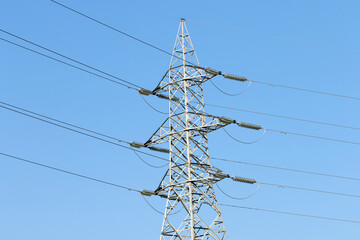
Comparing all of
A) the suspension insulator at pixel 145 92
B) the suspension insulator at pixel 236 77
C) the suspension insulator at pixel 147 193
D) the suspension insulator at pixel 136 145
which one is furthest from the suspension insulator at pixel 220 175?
the suspension insulator at pixel 145 92

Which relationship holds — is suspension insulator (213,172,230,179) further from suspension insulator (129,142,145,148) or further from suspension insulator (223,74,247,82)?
suspension insulator (223,74,247,82)

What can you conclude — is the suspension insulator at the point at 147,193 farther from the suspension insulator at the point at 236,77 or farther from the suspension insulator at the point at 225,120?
the suspension insulator at the point at 236,77

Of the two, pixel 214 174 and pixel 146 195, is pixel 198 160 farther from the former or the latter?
pixel 146 195

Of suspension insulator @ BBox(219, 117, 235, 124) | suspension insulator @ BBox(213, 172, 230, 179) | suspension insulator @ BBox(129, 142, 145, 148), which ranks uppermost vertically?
suspension insulator @ BBox(219, 117, 235, 124)

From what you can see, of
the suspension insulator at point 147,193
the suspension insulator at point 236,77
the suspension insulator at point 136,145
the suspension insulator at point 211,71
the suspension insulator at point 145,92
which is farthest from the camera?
the suspension insulator at point 236,77

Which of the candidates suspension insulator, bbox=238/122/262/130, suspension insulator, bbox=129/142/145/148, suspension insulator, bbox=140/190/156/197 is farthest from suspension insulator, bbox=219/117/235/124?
suspension insulator, bbox=140/190/156/197

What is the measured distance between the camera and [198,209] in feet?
Result: 126

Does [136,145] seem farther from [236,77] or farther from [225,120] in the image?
[236,77]

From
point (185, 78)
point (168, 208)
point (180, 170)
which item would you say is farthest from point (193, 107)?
point (168, 208)

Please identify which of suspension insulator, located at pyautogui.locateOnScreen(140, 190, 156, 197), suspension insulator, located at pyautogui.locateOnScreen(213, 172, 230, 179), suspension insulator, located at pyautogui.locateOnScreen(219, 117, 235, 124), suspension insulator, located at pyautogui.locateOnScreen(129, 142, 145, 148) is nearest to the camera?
suspension insulator, located at pyautogui.locateOnScreen(213, 172, 230, 179)

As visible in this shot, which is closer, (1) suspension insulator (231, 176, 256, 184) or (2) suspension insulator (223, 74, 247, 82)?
(1) suspension insulator (231, 176, 256, 184)

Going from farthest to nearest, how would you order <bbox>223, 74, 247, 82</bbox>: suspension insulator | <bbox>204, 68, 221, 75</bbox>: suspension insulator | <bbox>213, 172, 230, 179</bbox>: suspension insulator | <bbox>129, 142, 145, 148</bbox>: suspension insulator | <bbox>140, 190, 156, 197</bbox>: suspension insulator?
<bbox>223, 74, 247, 82</bbox>: suspension insulator < <bbox>204, 68, 221, 75</bbox>: suspension insulator < <bbox>129, 142, 145, 148</bbox>: suspension insulator < <bbox>140, 190, 156, 197</bbox>: suspension insulator < <bbox>213, 172, 230, 179</bbox>: suspension insulator

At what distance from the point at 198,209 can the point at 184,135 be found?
5096 mm

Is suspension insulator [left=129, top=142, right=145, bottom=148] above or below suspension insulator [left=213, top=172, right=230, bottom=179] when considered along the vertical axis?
above
